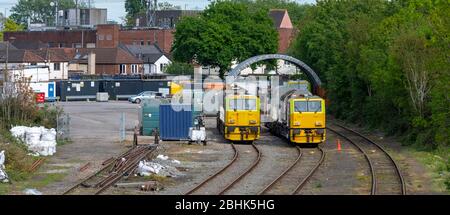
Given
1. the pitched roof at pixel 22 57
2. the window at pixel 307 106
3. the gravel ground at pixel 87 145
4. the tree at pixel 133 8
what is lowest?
the gravel ground at pixel 87 145

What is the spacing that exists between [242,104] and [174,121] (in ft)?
11.0

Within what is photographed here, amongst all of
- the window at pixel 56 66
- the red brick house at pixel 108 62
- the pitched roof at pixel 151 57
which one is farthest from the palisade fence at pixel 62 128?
the pitched roof at pixel 151 57

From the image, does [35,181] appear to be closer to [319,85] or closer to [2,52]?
[319,85]

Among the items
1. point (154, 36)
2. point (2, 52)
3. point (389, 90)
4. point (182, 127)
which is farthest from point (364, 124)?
point (154, 36)

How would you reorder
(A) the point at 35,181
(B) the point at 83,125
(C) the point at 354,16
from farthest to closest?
(C) the point at 354,16 < (B) the point at 83,125 < (A) the point at 35,181

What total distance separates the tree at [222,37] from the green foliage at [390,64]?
62.1ft

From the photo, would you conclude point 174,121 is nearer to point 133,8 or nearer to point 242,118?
point 242,118

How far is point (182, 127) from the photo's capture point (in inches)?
1535

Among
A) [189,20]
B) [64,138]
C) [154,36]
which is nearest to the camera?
[64,138]

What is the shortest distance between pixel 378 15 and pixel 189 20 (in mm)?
35427

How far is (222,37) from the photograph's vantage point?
81.9 metres

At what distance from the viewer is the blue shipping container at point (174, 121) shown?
38.4 m

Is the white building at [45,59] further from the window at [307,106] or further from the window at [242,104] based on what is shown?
the window at [307,106]

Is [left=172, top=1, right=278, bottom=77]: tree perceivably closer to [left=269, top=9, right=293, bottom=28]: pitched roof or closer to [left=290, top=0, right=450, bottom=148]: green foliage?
[left=290, top=0, right=450, bottom=148]: green foliage
